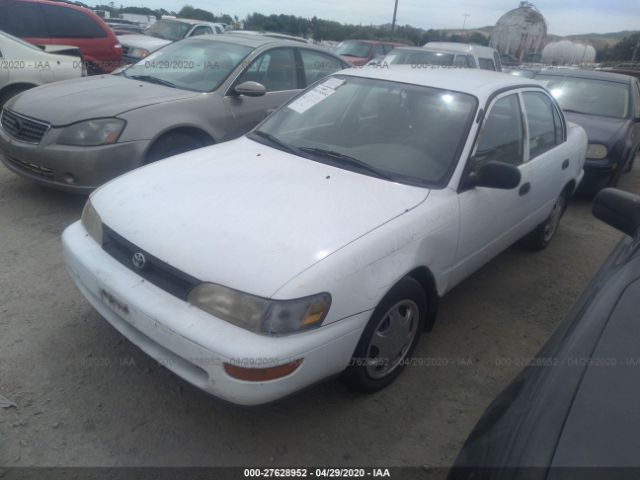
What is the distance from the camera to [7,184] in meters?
4.74

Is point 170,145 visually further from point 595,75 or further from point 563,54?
point 563,54

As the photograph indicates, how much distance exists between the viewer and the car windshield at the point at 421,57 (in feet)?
35.2

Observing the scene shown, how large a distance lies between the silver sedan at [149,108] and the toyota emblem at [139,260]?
2.10 metres

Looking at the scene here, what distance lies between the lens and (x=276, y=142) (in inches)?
125

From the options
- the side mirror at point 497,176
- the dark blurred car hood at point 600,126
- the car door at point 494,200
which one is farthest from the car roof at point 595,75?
the side mirror at point 497,176

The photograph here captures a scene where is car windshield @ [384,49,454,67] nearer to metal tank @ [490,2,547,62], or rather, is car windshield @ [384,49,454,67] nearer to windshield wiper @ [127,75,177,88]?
windshield wiper @ [127,75,177,88]

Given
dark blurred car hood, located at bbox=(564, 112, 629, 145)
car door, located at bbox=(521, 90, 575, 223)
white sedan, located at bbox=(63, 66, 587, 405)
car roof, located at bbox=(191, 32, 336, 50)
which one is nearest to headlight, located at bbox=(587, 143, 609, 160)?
dark blurred car hood, located at bbox=(564, 112, 629, 145)

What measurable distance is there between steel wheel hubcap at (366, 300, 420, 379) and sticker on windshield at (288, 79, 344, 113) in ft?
5.41

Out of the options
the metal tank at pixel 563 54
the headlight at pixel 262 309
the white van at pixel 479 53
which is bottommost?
the headlight at pixel 262 309

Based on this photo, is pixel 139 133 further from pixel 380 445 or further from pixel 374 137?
pixel 380 445

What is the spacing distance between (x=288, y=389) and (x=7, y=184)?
13.8 ft

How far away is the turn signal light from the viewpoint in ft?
6.07

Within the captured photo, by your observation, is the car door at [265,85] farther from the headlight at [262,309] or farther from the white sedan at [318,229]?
the headlight at [262,309]

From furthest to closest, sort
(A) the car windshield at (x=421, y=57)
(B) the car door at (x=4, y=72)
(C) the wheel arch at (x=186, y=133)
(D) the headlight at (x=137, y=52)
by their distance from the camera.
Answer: (D) the headlight at (x=137, y=52)
(A) the car windshield at (x=421, y=57)
(B) the car door at (x=4, y=72)
(C) the wheel arch at (x=186, y=133)
